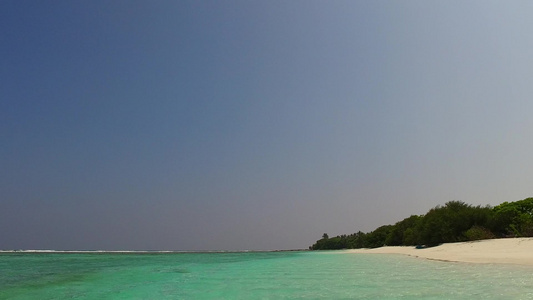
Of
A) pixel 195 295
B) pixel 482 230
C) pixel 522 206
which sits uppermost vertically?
pixel 522 206

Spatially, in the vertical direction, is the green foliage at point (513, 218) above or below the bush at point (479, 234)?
above

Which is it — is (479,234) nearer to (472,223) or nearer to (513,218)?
(513,218)

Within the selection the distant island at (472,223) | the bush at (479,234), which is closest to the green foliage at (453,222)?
the distant island at (472,223)

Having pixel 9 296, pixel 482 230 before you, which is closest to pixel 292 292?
pixel 9 296

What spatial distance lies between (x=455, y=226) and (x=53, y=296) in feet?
124

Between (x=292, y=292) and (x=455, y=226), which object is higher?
(x=455, y=226)

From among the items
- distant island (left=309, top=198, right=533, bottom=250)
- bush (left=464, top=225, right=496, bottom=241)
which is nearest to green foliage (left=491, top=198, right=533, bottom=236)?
distant island (left=309, top=198, right=533, bottom=250)

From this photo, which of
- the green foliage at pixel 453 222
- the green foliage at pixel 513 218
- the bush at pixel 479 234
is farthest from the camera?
the green foliage at pixel 453 222

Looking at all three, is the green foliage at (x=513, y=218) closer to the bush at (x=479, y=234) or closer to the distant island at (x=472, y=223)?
the distant island at (x=472, y=223)

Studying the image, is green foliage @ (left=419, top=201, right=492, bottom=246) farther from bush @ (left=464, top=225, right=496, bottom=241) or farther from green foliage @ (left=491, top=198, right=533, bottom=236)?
bush @ (left=464, top=225, right=496, bottom=241)

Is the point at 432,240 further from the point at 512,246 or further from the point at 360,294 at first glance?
the point at 360,294

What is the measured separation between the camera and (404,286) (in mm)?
8414

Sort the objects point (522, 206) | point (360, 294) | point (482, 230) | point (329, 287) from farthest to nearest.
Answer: point (522, 206), point (482, 230), point (329, 287), point (360, 294)

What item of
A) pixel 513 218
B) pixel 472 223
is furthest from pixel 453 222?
pixel 513 218
